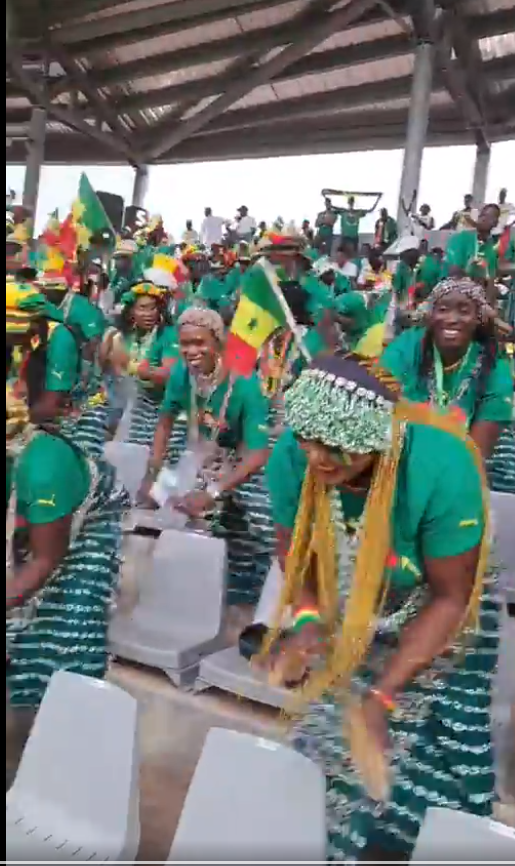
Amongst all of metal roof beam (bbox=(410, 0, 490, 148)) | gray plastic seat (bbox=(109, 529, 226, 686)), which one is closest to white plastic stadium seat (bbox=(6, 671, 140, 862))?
gray plastic seat (bbox=(109, 529, 226, 686))

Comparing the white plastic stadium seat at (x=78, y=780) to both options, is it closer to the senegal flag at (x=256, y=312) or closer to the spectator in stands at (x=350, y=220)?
the senegal flag at (x=256, y=312)

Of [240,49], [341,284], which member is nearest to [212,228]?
[240,49]

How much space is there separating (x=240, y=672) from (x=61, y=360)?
123cm

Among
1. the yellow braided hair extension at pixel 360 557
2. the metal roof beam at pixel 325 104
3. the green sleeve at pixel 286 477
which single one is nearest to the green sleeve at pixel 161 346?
the green sleeve at pixel 286 477

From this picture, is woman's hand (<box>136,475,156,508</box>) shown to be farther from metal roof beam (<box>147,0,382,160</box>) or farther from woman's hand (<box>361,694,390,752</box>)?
metal roof beam (<box>147,0,382,160</box>)

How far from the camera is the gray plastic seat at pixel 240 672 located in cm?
269

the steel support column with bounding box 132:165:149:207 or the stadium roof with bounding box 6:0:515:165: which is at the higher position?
the stadium roof with bounding box 6:0:515:165

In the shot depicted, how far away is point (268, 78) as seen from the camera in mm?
12297

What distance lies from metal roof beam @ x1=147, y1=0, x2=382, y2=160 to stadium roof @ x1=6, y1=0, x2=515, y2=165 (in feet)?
0.06

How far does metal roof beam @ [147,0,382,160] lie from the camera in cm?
1035

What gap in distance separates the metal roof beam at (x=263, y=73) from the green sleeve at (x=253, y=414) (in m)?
8.03

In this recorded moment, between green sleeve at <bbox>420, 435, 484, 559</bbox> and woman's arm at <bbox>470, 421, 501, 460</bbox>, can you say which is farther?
woman's arm at <bbox>470, 421, 501, 460</bbox>

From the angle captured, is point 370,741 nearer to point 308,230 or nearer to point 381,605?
point 381,605

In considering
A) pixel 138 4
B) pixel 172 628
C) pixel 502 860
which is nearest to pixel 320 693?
pixel 502 860
